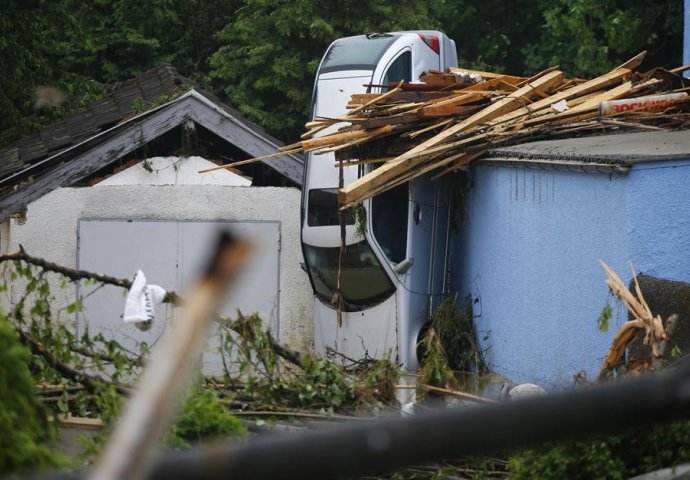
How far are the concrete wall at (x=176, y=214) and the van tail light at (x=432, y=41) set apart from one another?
2.80 meters

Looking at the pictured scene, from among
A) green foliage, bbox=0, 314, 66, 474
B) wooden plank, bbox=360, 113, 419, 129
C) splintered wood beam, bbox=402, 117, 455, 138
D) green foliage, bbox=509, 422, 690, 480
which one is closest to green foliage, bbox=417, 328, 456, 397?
green foliage, bbox=509, 422, 690, 480

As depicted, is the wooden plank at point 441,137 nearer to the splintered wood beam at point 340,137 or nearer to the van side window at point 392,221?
the splintered wood beam at point 340,137

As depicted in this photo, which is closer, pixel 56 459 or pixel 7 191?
pixel 56 459

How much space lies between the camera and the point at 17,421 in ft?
9.89

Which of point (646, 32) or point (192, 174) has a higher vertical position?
point (646, 32)

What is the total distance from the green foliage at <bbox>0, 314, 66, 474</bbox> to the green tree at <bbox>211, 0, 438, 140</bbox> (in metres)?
17.4

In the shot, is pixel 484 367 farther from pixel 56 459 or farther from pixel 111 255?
pixel 56 459

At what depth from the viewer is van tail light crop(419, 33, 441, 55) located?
14.6m

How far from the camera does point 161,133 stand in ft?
44.2

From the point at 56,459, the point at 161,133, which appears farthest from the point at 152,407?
the point at 161,133

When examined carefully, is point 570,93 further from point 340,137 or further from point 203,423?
point 203,423

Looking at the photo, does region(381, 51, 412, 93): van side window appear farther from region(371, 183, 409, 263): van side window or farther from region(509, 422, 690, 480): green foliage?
region(509, 422, 690, 480): green foliage

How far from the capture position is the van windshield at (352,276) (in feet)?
41.8

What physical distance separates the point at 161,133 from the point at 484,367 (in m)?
5.10
